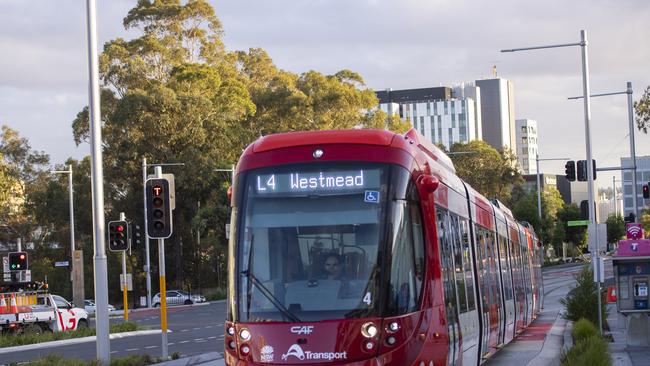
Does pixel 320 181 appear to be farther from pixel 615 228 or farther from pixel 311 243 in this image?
pixel 615 228

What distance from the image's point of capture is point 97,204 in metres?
20.1

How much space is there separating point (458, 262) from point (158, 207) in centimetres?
850

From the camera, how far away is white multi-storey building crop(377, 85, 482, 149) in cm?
19312

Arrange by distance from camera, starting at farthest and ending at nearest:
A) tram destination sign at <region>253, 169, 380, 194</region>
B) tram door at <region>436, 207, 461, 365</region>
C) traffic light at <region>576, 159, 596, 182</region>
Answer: traffic light at <region>576, 159, 596, 182</region> < tram door at <region>436, 207, 461, 365</region> < tram destination sign at <region>253, 169, 380, 194</region>

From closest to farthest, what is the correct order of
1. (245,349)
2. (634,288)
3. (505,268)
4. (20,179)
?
(245,349) < (505,268) < (634,288) < (20,179)

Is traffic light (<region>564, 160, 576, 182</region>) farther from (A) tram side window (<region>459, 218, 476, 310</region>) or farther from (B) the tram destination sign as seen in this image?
(B) the tram destination sign

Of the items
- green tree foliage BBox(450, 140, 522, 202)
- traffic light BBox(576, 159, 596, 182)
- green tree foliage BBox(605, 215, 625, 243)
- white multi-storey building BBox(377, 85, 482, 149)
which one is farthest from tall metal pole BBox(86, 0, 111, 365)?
white multi-storey building BBox(377, 85, 482, 149)

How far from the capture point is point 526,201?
10469cm

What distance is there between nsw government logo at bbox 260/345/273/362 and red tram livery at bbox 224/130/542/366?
11 millimetres

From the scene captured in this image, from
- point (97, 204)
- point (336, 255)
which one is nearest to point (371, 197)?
point (336, 255)

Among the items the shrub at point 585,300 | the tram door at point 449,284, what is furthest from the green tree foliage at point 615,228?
the tram door at point 449,284

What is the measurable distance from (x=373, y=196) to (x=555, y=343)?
14.4 meters

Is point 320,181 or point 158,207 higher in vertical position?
point 158,207

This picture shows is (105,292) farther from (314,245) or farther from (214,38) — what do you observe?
(214,38)
